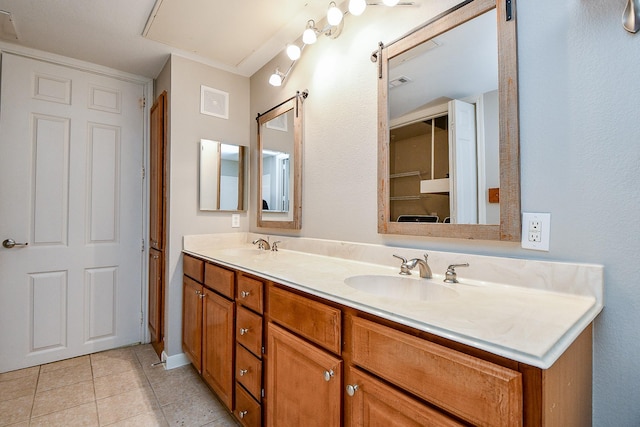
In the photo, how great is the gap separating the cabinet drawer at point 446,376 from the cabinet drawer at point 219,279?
92cm

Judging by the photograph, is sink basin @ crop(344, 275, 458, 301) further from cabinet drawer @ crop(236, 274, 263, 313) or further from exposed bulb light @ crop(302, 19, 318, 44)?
exposed bulb light @ crop(302, 19, 318, 44)

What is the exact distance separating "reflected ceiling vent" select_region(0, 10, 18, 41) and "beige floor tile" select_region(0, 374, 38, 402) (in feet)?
7.51

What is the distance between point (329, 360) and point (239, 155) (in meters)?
1.94

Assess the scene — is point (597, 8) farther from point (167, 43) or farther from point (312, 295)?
point (167, 43)

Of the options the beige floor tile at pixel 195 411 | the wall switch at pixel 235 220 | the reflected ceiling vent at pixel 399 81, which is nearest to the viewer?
the reflected ceiling vent at pixel 399 81

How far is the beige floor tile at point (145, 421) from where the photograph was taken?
5.21 ft

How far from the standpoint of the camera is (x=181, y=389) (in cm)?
192

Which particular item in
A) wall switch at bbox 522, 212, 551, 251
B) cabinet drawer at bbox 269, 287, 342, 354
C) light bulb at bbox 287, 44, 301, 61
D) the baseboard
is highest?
light bulb at bbox 287, 44, 301, 61

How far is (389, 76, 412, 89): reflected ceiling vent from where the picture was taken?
54.2 inches

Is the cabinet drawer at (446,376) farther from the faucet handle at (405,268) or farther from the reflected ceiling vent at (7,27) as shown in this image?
the reflected ceiling vent at (7,27)

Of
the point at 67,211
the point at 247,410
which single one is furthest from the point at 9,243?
the point at 247,410

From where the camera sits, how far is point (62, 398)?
182cm

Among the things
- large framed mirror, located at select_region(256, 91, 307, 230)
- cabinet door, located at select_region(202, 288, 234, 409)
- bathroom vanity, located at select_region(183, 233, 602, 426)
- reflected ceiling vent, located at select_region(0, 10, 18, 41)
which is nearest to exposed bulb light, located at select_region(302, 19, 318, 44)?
large framed mirror, located at select_region(256, 91, 307, 230)

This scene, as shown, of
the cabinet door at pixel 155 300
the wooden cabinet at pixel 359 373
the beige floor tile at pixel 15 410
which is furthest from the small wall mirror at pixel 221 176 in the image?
the beige floor tile at pixel 15 410
